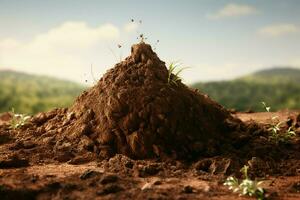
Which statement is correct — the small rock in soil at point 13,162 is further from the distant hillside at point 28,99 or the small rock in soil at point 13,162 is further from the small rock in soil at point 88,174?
the distant hillside at point 28,99

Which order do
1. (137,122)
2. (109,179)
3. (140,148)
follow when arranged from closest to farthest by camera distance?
(109,179) < (140,148) < (137,122)

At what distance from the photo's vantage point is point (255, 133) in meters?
7.17

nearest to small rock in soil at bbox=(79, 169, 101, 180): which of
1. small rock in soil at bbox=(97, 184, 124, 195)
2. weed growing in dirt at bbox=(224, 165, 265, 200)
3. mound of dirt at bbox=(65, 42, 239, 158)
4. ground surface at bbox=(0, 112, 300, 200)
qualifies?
ground surface at bbox=(0, 112, 300, 200)

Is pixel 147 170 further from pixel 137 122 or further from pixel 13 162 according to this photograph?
pixel 13 162

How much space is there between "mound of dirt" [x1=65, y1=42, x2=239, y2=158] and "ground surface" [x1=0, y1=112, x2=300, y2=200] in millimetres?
341

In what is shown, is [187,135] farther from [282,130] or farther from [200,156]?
[282,130]

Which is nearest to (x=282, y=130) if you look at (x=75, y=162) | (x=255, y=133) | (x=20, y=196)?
(x=255, y=133)

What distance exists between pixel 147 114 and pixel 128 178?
1.45 metres

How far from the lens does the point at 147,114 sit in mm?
6586

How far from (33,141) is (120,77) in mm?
1605

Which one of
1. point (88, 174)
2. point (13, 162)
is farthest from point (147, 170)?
point (13, 162)

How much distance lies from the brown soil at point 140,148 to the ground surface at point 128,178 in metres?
0.01

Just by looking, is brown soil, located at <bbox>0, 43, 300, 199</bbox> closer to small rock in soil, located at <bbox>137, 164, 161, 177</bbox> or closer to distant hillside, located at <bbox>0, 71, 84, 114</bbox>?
small rock in soil, located at <bbox>137, 164, 161, 177</bbox>

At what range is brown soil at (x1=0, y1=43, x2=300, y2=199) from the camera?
5.06 meters
